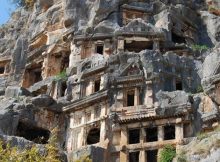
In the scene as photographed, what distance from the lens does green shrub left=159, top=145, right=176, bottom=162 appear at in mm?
27609

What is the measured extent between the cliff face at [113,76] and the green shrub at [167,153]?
589 mm

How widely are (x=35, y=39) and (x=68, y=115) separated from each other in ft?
42.5

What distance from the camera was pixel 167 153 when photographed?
28.0 m

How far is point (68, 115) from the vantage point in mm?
34000

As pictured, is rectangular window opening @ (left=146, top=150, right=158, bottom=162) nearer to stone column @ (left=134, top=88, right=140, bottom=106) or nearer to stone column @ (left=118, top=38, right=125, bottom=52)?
stone column @ (left=134, top=88, right=140, bottom=106)

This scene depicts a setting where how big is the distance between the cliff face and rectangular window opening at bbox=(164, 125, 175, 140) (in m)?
0.02

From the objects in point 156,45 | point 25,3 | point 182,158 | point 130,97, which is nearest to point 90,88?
point 130,97

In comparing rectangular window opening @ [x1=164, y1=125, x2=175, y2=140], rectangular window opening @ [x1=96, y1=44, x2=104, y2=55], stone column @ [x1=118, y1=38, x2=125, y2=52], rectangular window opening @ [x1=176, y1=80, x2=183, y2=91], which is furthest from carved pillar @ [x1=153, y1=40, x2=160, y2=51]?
rectangular window opening @ [x1=164, y1=125, x2=175, y2=140]

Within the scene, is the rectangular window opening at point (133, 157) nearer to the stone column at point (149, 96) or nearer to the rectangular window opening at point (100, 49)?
the stone column at point (149, 96)

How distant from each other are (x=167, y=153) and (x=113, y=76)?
25.7 feet

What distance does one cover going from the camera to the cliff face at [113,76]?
2970cm

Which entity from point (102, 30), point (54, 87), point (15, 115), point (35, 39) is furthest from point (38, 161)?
point (35, 39)

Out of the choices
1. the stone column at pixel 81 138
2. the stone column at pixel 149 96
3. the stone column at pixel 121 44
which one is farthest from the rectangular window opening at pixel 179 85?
the stone column at pixel 81 138

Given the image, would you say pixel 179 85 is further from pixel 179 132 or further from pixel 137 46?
pixel 137 46
